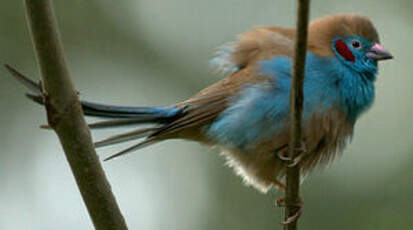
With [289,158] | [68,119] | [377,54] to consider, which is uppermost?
[377,54]

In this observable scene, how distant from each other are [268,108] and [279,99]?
9 cm

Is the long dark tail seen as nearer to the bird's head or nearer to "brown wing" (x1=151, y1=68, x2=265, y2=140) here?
"brown wing" (x1=151, y1=68, x2=265, y2=140)

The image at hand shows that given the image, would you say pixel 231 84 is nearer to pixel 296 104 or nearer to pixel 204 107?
pixel 204 107

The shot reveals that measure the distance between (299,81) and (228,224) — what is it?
6323 mm

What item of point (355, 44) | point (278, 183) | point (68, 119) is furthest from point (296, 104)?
point (355, 44)

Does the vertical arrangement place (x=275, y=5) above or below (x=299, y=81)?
above

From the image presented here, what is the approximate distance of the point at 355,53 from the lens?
5574mm

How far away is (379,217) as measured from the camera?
762cm

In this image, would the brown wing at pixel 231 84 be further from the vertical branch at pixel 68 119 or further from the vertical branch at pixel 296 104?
the vertical branch at pixel 68 119

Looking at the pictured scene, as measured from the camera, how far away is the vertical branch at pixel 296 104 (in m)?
3.29

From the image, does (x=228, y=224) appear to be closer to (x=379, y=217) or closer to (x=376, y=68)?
(x=379, y=217)

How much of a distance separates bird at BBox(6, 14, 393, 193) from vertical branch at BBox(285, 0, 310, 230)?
663 millimetres

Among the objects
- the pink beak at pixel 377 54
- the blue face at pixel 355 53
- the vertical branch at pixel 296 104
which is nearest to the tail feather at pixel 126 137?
the vertical branch at pixel 296 104

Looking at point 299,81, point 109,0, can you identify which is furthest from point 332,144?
point 109,0
